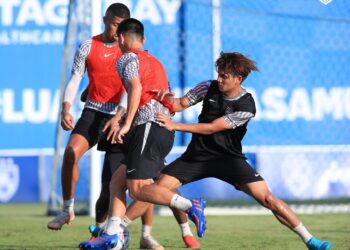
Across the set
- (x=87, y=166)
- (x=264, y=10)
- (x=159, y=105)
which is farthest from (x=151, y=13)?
(x=159, y=105)

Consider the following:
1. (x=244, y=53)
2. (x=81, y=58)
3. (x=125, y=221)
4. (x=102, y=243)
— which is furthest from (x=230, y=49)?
(x=102, y=243)

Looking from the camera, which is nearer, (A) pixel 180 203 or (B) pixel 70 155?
(A) pixel 180 203

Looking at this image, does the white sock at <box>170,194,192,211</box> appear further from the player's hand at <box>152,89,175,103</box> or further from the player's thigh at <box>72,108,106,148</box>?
the player's thigh at <box>72,108,106,148</box>

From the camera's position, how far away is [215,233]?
11.5m

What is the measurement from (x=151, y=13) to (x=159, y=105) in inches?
428

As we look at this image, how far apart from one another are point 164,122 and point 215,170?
64 cm

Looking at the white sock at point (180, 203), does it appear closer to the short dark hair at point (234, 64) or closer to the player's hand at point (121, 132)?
the player's hand at point (121, 132)

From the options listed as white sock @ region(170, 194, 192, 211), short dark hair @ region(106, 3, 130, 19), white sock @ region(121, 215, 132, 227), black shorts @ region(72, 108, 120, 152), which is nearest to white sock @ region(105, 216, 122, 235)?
white sock @ region(121, 215, 132, 227)

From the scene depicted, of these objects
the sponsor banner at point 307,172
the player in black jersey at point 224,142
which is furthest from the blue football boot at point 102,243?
the sponsor banner at point 307,172

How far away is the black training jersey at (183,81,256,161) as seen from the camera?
874 centimetres

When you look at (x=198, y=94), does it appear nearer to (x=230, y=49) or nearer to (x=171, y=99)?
(x=171, y=99)

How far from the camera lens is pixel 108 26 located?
31.8 ft

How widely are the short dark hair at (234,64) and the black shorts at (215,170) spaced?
2.40 ft

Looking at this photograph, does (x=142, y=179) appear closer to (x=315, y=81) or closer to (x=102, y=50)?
(x=102, y=50)
